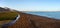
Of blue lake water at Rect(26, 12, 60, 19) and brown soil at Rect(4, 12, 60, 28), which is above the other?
blue lake water at Rect(26, 12, 60, 19)

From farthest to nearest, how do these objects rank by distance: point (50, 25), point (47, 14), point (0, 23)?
point (47, 14), point (50, 25), point (0, 23)

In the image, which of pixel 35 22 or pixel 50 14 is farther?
pixel 50 14

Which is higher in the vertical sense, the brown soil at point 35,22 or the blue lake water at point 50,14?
the blue lake water at point 50,14

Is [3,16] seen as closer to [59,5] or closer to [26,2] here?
[26,2]

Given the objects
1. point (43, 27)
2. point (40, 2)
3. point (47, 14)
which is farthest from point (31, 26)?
point (40, 2)

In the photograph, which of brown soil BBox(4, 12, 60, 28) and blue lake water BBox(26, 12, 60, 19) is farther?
blue lake water BBox(26, 12, 60, 19)

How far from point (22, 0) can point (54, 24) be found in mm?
536

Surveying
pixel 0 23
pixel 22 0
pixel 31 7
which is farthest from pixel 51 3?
pixel 0 23

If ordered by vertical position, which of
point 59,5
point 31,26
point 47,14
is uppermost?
point 59,5

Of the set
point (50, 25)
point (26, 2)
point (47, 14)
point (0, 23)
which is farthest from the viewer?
point (26, 2)

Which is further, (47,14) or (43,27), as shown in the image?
(47,14)

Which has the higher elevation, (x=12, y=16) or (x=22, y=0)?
(x=22, y=0)

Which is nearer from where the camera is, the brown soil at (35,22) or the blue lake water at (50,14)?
the brown soil at (35,22)

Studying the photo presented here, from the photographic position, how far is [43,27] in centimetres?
108
